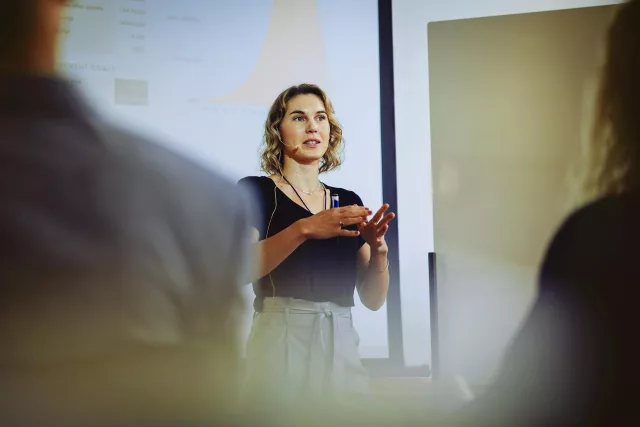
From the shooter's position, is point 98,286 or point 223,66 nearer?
point 98,286

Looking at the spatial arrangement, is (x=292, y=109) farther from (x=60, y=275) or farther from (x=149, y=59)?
(x=60, y=275)

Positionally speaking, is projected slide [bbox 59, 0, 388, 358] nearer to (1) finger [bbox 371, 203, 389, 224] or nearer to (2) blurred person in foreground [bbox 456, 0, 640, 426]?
(1) finger [bbox 371, 203, 389, 224]

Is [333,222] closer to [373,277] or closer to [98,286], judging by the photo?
[373,277]

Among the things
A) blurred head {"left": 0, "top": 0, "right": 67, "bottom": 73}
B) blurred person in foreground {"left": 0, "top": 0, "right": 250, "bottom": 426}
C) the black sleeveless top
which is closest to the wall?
the black sleeveless top

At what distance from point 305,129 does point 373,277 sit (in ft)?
1.07

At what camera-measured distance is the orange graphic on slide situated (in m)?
1.12

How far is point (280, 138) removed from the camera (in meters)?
1.09

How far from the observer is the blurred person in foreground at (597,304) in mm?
1030

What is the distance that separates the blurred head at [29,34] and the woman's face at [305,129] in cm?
51

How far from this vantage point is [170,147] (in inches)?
44.1

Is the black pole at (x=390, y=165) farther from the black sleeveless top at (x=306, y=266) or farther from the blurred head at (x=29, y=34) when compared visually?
the blurred head at (x=29, y=34)

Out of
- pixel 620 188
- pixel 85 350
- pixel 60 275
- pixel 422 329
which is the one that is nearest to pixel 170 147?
pixel 60 275

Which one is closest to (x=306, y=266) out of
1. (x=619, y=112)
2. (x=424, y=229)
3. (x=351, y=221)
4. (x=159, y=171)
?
(x=351, y=221)

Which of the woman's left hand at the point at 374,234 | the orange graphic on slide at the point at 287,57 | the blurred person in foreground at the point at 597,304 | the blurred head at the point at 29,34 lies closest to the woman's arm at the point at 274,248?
the woman's left hand at the point at 374,234
